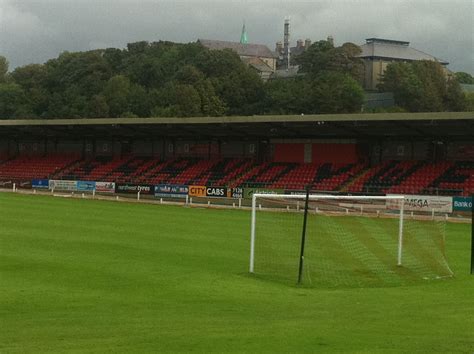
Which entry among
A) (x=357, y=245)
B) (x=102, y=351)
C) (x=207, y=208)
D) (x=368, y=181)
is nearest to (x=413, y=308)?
(x=102, y=351)

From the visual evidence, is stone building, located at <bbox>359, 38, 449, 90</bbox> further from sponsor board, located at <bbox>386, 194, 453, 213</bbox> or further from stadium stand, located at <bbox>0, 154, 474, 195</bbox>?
sponsor board, located at <bbox>386, 194, 453, 213</bbox>

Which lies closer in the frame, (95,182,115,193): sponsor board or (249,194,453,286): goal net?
(249,194,453,286): goal net

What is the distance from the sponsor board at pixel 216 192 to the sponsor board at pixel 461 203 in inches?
636

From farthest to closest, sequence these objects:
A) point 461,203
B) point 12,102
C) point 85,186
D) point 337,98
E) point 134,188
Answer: point 12,102 < point 337,98 < point 85,186 < point 134,188 < point 461,203

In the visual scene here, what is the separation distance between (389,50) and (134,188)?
103 metres

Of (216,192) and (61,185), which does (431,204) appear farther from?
(61,185)

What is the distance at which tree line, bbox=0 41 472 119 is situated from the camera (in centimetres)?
9675

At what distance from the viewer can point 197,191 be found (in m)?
49.8

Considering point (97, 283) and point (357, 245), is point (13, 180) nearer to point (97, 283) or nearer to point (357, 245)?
point (357, 245)

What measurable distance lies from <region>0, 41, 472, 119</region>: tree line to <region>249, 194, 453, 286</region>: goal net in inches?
2762

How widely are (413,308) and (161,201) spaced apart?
3675 centimetres

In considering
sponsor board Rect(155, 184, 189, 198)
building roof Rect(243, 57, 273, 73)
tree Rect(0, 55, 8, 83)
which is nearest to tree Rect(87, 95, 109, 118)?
tree Rect(0, 55, 8, 83)

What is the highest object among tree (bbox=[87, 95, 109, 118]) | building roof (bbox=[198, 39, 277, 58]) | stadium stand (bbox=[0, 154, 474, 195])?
building roof (bbox=[198, 39, 277, 58])

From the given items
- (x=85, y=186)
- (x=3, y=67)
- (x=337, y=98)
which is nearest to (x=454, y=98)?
(x=337, y=98)
